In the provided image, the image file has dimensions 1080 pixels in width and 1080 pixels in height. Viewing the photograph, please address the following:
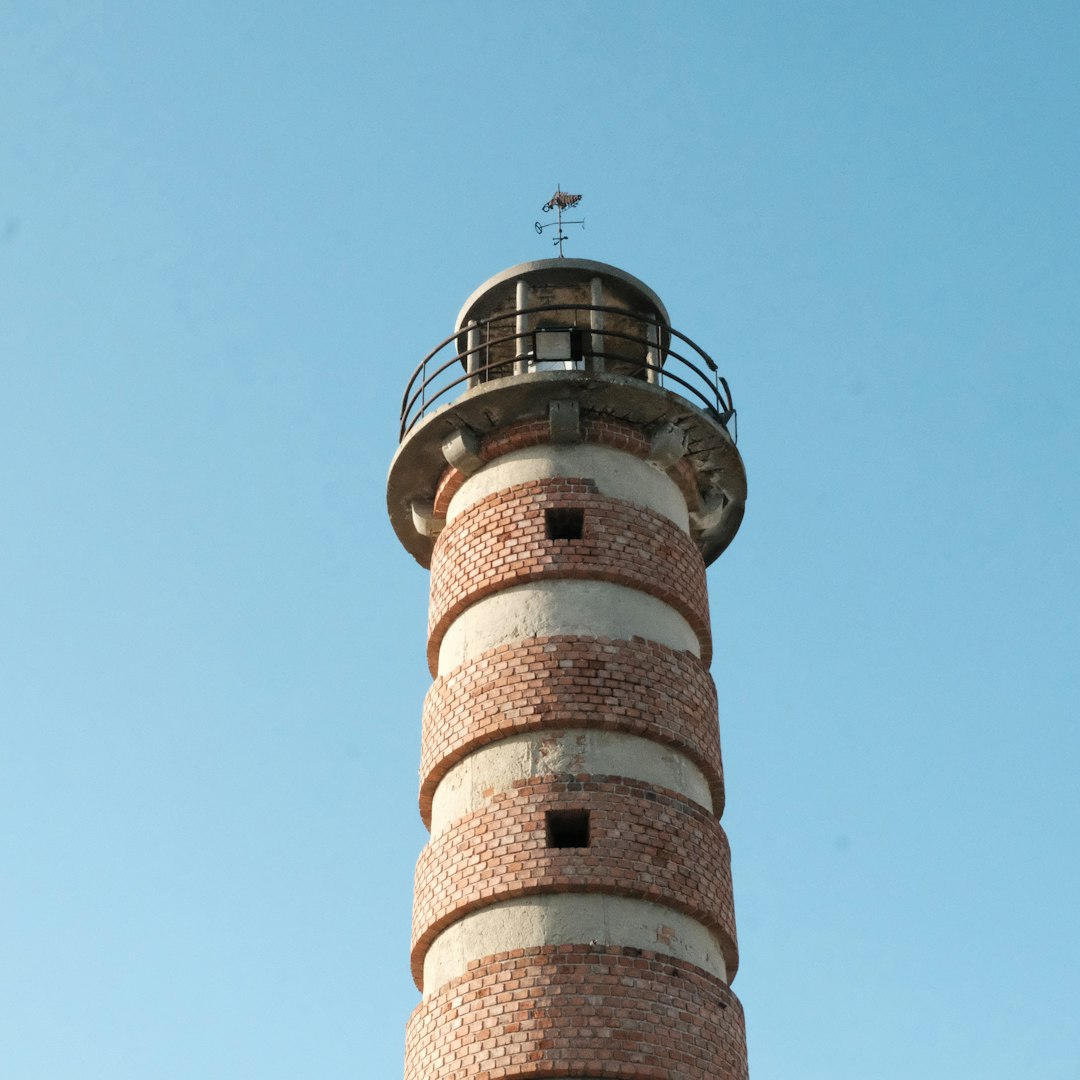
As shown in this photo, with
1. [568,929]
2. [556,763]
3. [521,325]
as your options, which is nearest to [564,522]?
[556,763]

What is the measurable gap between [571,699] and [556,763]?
2.38 feet

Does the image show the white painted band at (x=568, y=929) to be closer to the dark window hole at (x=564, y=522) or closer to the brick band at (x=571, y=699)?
the brick band at (x=571, y=699)

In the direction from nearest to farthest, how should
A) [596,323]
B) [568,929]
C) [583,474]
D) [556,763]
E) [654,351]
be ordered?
[568,929] → [556,763] → [583,474] → [596,323] → [654,351]

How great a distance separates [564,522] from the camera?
17.6 meters

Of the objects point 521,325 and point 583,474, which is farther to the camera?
point 521,325

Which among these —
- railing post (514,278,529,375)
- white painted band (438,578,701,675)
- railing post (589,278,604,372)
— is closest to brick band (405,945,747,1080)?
white painted band (438,578,701,675)

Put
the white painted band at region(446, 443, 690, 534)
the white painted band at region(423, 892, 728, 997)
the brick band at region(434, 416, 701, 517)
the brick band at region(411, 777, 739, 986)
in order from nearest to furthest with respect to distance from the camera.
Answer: the white painted band at region(423, 892, 728, 997), the brick band at region(411, 777, 739, 986), the white painted band at region(446, 443, 690, 534), the brick band at region(434, 416, 701, 517)

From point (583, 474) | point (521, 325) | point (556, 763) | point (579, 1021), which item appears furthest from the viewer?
point (521, 325)

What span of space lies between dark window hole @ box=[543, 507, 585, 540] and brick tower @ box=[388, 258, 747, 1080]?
1.0 inches

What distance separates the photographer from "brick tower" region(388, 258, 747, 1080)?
14.2 meters

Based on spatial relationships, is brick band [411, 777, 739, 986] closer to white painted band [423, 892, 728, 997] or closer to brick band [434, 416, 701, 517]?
white painted band [423, 892, 728, 997]

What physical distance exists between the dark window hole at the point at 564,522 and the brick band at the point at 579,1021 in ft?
16.9

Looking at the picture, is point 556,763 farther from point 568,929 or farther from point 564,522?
point 564,522

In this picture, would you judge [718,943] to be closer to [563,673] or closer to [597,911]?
[597,911]
